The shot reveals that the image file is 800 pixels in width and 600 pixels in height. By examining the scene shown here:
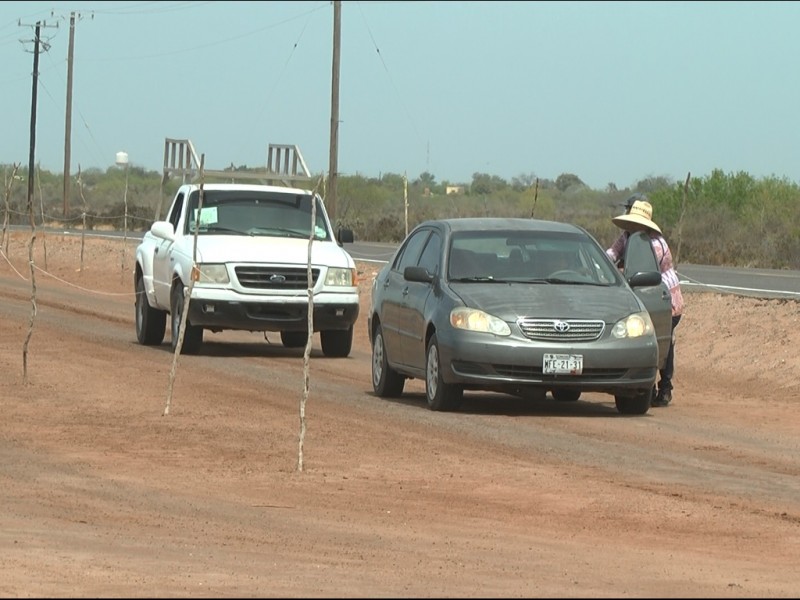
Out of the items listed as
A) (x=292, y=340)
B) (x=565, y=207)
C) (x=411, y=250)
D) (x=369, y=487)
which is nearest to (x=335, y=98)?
(x=292, y=340)

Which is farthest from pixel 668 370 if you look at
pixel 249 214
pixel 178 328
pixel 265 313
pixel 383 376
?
pixel 249 214

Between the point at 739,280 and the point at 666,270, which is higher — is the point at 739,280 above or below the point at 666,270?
below

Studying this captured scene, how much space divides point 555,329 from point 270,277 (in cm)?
643

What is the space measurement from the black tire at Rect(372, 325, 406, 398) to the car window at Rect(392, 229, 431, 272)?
65cm

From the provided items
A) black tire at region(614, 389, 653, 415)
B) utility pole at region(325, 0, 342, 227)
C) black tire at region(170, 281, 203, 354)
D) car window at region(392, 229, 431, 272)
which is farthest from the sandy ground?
utility pole at region(325, 0, 342, 227)

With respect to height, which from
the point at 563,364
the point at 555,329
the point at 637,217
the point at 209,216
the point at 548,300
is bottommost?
the point at 563,364

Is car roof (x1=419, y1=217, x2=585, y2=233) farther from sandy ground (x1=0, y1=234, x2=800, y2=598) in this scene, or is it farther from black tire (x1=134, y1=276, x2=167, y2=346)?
black tire (x1=134, y1=276, x2=167, y2=346)

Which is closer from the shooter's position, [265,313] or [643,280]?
[643,280]

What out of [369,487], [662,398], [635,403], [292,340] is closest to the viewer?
[369,487]

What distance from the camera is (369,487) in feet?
38.8

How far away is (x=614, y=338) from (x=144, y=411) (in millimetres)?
4025

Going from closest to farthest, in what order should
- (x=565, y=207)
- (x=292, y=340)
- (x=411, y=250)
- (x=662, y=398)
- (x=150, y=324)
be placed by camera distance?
(x=662, y=398) < (x=411, y=250) < (x=150, y=324) < (x=292, y=340) < (x=565, y=207)

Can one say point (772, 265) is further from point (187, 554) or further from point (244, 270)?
point (187, 554)

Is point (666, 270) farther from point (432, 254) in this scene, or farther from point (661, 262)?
point (432, 254)
